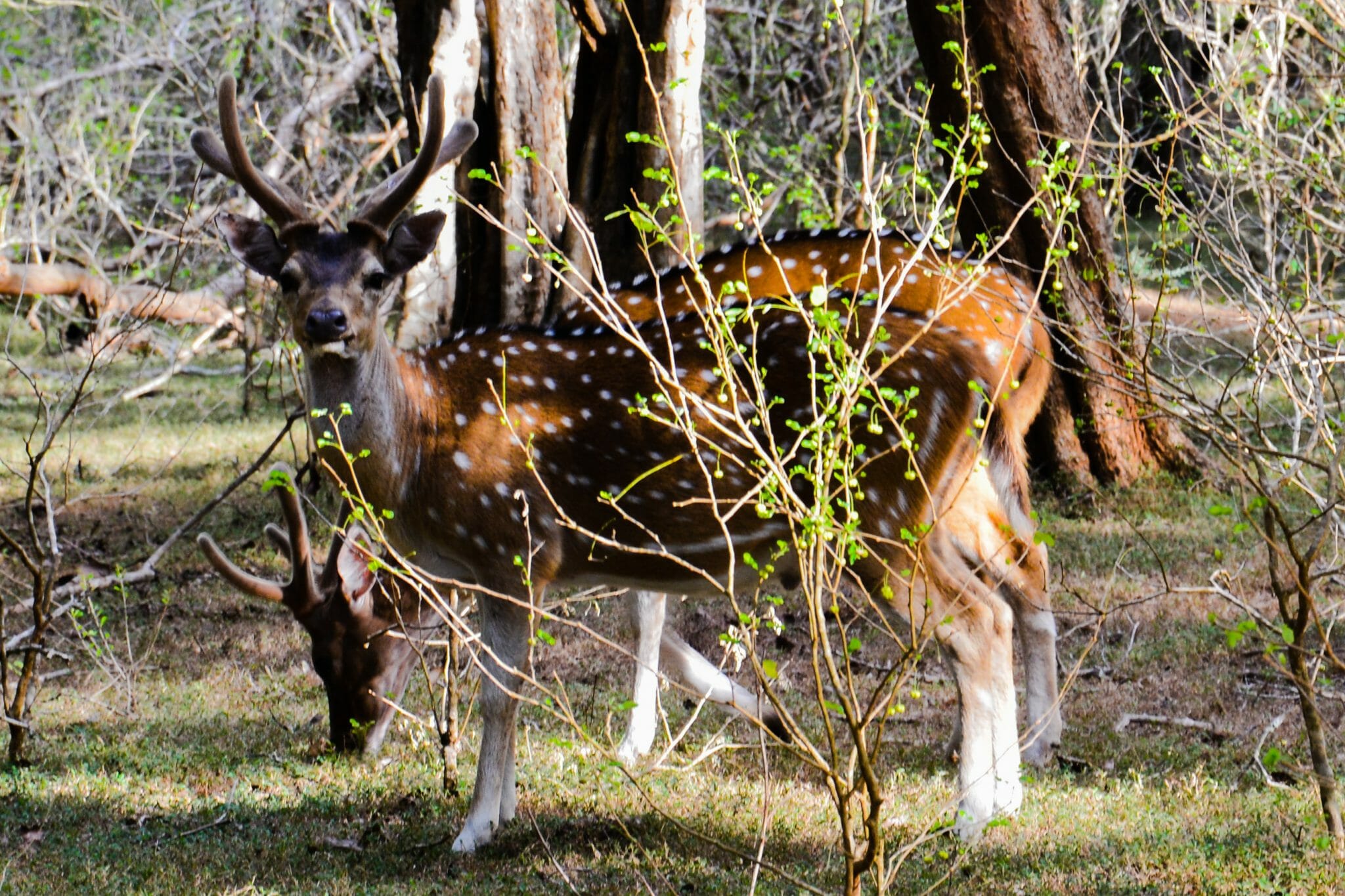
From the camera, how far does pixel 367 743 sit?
6180 millimetres

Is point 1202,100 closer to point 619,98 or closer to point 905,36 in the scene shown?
point 619,98

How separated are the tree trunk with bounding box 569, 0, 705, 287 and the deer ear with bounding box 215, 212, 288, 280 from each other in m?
3.18

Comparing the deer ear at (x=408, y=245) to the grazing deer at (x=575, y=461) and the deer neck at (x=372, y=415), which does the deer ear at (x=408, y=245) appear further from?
the deer neck at (x=372, y=415)

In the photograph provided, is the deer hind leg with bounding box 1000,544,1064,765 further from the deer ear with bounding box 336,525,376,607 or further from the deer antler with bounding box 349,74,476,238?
the deer antler with bounding box 349,74,476,238

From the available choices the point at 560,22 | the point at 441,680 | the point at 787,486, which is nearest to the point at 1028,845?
the point at 787,486

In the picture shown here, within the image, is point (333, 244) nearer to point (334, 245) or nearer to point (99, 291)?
point (334, 245)

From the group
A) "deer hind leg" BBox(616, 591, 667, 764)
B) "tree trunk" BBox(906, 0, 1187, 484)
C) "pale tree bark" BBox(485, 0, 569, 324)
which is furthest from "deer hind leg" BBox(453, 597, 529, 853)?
"tree trunk" BBox(906, 0, 1187, 484)

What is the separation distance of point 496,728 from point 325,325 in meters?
1.38

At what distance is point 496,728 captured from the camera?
5.24 metres

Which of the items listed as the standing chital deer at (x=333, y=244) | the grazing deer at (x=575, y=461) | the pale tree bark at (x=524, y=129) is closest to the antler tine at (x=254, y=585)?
the grazing deer at (x=575, y=461)

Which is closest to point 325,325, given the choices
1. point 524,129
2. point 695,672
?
point 695,672

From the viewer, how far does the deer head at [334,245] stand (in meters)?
5.12

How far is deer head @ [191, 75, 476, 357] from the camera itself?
5.12 metres

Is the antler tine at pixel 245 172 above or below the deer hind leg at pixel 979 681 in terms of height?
above
